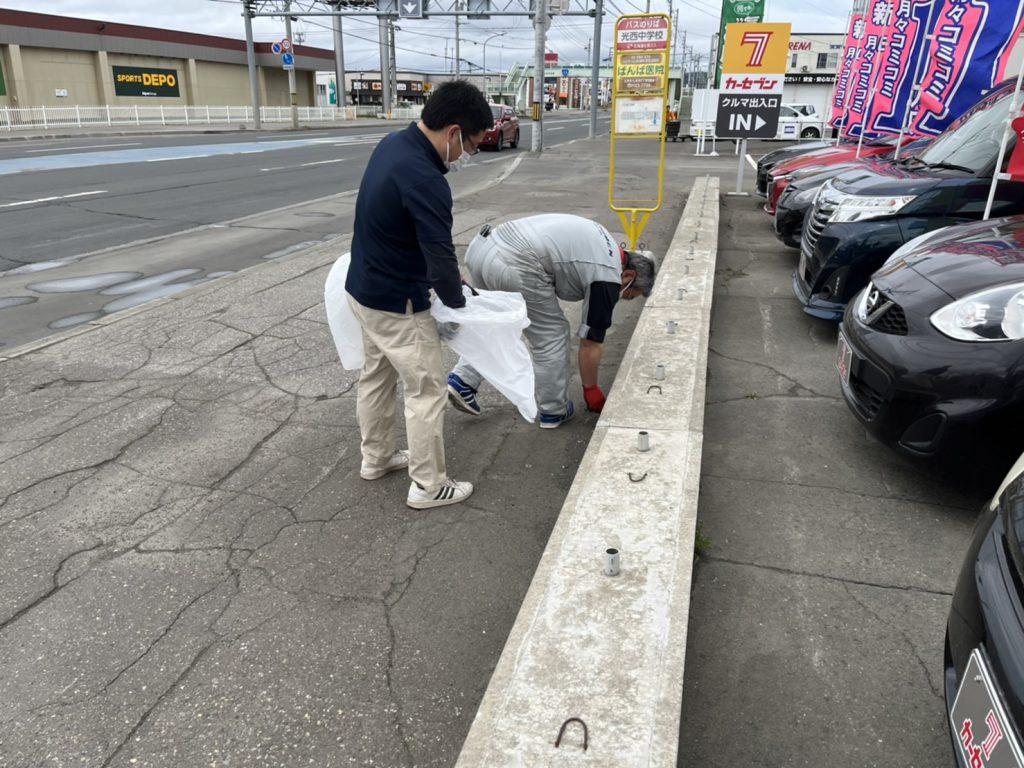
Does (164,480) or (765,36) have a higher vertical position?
(765,36)

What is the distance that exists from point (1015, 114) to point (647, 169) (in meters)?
14.0

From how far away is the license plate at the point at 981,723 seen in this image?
142 cm

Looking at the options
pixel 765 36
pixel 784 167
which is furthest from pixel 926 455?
pixel 765 36

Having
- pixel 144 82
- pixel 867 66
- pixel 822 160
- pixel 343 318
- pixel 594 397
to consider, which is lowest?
pixel 594 397

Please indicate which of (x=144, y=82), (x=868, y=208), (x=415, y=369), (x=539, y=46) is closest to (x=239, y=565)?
(x=415, y=369)

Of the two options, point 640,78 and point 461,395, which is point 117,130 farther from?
point 461,395

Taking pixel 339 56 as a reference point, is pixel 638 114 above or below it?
below

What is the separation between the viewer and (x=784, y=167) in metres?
10.8

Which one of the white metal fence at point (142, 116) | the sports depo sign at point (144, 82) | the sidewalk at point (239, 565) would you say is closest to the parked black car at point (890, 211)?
the sidewalk at point (239, 565)

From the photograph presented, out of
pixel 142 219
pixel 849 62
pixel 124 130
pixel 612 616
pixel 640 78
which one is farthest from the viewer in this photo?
pixel 124 130

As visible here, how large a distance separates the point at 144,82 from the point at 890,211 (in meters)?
48.5

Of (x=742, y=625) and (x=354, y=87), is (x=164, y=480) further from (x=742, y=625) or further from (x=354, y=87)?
(x=354, y=87)

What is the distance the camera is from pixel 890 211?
5426 millimetres

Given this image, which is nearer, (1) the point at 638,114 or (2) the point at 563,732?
(2) the point at 563,732
